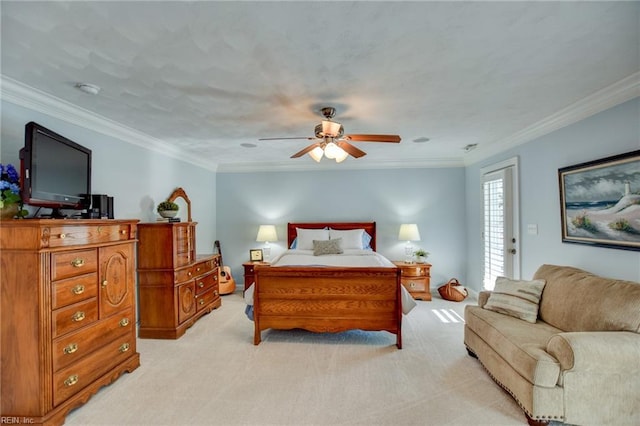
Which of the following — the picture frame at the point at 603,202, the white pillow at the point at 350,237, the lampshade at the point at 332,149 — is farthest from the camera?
the white pillow at the point at 350,237

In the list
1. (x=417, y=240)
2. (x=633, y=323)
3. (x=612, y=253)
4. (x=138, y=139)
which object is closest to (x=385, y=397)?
(x=633, y=323)

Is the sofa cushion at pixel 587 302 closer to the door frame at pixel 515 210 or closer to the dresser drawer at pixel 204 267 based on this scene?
the door frame at pixel 515 210

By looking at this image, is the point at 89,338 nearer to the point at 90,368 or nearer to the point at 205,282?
the point at 90,368

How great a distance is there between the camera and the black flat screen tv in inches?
80.2

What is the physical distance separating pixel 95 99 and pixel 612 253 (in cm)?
476

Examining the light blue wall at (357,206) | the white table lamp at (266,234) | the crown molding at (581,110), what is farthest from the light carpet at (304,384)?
the crown molding at (581,110)

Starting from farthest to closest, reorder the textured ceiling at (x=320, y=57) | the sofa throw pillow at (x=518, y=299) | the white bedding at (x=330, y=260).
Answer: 1. the white bedding at (x=330, y=260)
2. the sofa throw pillow at (x=518, y=299)
3. the textured ceiling at (x=320, y=57)

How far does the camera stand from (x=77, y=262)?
218 cm

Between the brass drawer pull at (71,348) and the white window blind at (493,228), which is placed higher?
the white window blind at (493,228)

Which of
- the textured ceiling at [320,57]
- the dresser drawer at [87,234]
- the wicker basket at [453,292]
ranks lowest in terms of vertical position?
the wicker basket at [453,292]

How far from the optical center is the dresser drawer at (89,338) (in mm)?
2033

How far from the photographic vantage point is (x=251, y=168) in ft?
19.1

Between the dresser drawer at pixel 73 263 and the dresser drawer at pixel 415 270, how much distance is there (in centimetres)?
423

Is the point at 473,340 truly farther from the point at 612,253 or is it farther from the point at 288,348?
the point at 288,348
